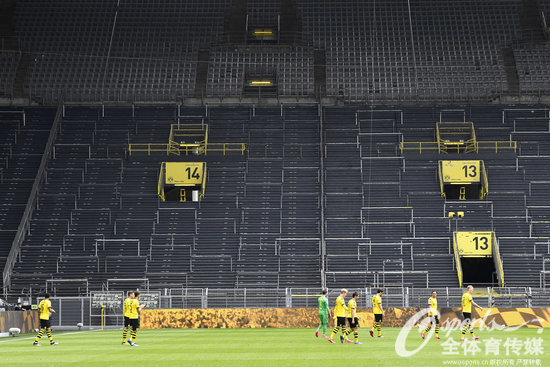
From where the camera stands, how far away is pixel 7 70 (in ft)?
200

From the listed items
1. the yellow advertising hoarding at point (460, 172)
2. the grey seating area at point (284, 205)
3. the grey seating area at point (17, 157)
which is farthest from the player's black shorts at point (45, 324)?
the yellow advertising hoarding at point (460, 172)

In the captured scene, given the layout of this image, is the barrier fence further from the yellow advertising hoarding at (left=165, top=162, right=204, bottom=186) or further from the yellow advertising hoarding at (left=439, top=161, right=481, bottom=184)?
the yellow advertising hoarding at (left=439, top=161, right=481, bottom=184)

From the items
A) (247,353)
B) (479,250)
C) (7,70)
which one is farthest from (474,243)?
(7,70)

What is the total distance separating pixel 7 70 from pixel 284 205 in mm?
23517

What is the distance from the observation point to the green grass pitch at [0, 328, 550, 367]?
66.2ft

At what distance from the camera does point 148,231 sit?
51656 mm

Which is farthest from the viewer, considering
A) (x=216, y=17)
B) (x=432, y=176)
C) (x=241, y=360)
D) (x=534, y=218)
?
(x=216, y=17)

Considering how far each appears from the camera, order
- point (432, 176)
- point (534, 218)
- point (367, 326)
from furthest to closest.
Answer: point (432, 176) → point (534, 218) → point (367, 326)

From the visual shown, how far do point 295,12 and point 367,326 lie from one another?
32563mm

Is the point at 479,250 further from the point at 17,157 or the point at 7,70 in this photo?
the point at 7,70

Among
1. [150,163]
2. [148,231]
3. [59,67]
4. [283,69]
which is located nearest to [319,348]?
[148,231]

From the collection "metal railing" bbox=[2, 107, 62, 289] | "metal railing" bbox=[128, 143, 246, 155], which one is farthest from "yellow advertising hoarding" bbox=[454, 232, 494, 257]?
"metal railing" bbox=[2, 107, 62, 289]

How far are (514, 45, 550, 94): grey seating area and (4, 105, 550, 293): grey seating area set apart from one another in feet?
6.12

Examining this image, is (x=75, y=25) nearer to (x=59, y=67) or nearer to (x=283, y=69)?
(x=59, y=67)
